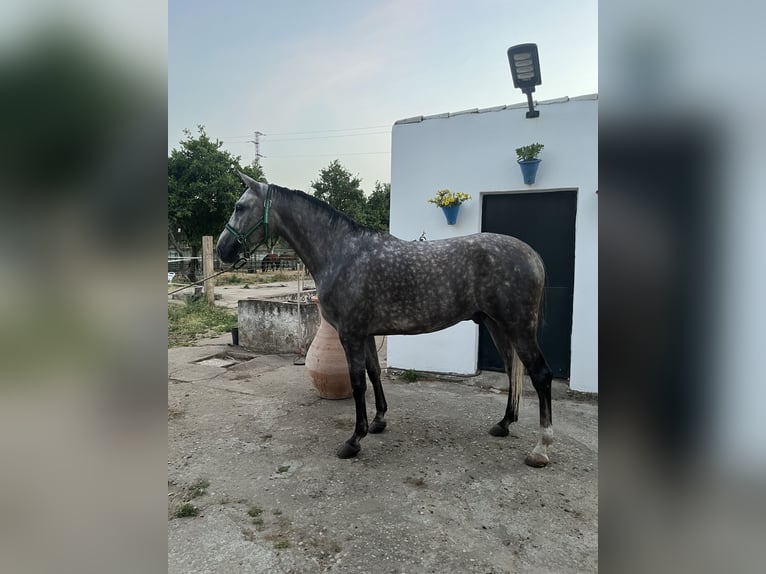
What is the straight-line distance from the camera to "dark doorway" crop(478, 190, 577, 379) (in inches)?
164

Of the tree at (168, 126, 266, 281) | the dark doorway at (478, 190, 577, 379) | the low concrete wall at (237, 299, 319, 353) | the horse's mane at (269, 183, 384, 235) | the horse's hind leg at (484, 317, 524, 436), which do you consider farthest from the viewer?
the tree at (168, 126, 266, 281)

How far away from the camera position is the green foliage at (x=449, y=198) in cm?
418

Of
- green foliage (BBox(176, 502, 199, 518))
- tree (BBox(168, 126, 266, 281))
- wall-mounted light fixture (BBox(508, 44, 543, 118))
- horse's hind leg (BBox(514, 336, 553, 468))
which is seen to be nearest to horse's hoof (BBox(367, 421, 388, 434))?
horse's hind leg (BBox(514, 336, 553, 468))

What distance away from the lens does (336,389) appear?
3.85 metres

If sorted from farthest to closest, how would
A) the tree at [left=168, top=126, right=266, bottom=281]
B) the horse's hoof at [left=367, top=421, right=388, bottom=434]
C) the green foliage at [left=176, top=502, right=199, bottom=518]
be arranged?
the tree at [left=168, top=126, right=266, bottom=281]
the horse's hoof at [left=367, top=421, right=388, bottom=434]
the green foliage at [left=176, top=502, right=199, bottom=518]

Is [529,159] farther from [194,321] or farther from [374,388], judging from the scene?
[194,321]

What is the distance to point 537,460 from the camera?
2615 millimetres

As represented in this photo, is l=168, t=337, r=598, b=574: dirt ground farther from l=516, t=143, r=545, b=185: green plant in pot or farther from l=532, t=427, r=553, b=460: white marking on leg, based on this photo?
l=516, t=143, r=545, b=185: green plant in pot

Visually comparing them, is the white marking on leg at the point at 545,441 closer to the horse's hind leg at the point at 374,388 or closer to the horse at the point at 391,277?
the horse at the point at 391,277

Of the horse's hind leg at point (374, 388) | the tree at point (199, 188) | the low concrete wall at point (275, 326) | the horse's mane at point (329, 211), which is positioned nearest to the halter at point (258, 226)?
the horse's mane at point (329, 211)

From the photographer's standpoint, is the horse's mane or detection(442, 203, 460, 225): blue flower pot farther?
detection(442, 203, 460, 225): blue flower pot

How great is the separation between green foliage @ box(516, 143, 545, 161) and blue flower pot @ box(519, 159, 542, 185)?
4cm
